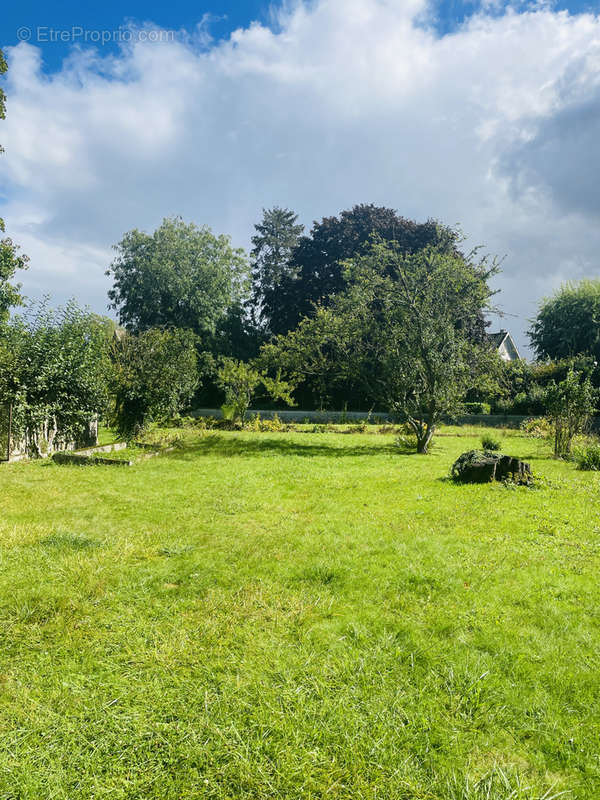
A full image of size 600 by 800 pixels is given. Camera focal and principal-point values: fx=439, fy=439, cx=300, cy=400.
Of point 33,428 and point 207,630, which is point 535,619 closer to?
point 207,630

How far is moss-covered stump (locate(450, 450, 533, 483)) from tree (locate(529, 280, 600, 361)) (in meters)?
27.8

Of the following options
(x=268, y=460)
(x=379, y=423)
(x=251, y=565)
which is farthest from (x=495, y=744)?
(x=379, y=423)

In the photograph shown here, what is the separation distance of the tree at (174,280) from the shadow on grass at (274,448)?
20324 millimetres

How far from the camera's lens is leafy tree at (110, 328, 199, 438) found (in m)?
14.1

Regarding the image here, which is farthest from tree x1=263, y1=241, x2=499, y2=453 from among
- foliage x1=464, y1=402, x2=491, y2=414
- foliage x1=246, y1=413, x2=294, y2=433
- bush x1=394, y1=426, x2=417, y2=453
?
foliage x1=464, y1=402, x2=491, y2=414

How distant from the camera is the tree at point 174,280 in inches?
1350

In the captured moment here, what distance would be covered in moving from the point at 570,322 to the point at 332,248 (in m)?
19.2

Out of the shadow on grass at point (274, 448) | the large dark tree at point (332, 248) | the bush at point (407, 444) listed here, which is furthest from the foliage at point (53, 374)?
the large dark tree at point (332, 248)

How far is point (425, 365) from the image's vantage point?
14.7 metres

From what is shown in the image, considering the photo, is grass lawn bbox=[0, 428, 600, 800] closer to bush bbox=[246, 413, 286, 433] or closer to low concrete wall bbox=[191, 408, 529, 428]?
bush bbox=[246, 413, 286, 433]

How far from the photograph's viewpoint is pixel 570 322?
111ft

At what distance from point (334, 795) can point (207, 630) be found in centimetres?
149

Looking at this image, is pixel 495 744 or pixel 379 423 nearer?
pixel 495 744

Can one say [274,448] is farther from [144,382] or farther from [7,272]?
[7,272]
